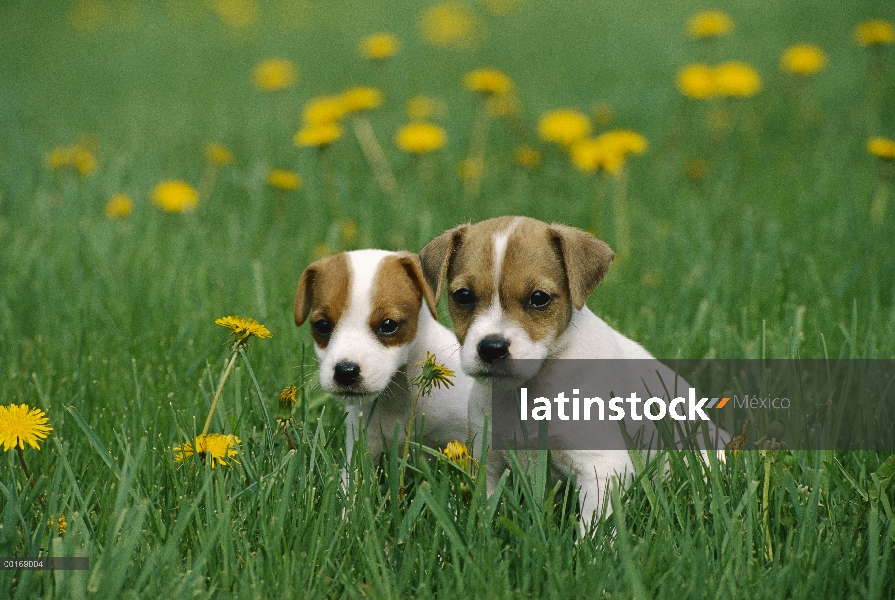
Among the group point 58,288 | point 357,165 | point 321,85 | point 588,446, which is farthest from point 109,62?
point 588,446

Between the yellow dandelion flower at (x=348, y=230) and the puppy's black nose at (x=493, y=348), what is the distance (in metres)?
3.39

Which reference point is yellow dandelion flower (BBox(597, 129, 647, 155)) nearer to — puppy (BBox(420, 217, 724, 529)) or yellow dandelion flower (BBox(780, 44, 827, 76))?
yellow dandelion flower (BBox(780, 44, 827, 76))

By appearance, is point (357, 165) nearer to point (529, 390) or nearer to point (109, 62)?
point (529, 390)

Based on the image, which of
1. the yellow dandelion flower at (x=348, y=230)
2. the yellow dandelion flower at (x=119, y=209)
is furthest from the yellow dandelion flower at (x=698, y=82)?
the yellow dandelion flower at (x=119, y=209)

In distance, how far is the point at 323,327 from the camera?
12.6ft

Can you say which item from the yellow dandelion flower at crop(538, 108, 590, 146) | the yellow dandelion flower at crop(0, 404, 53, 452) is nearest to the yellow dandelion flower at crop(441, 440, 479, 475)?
the yellow dandelion flower at crop(0, 404, 53, 452)

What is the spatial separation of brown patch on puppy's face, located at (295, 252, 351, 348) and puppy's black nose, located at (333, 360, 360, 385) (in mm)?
244

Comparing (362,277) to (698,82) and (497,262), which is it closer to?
(497,262)

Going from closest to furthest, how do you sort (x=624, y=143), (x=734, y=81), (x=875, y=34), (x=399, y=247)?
(x=624, y=143) < (x=399, y=247) < (x=734, y=81) < (x=875, y=34)

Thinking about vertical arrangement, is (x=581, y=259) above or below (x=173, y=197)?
below

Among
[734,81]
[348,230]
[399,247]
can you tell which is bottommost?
[399,247]

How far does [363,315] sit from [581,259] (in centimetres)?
85

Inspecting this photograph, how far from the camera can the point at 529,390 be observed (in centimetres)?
360

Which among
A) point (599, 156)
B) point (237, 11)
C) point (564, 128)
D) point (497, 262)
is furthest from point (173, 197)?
point (237, 11)
